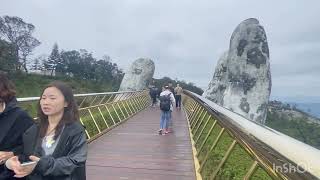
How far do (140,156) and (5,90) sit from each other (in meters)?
5.19

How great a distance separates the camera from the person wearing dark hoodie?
3.19 meters

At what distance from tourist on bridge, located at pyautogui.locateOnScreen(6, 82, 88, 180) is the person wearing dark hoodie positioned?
0.51ft

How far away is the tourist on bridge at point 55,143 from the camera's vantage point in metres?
2.76

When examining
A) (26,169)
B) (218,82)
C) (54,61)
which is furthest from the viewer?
(54,61)

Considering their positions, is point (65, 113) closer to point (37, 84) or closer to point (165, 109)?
point (165, 109)

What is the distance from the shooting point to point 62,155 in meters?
2.90

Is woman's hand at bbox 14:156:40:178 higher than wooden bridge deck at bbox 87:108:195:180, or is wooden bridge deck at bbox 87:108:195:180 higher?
woman's hand at bbox 14:156:40:178

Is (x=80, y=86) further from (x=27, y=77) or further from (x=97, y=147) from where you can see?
(x=97, y=147)

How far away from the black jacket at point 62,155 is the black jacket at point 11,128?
188 millimetres

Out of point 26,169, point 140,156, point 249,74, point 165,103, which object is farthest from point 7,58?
point 26,169

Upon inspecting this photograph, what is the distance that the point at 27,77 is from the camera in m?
48.6

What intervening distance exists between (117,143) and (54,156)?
695 cm

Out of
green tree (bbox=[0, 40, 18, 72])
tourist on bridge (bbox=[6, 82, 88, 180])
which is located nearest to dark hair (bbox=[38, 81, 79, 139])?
tourist on bridge (bbox=[6, 82, 88, 180])

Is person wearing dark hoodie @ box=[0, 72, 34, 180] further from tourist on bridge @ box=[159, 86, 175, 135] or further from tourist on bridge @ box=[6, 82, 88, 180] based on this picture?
tourist on bridge @ box=[159, 86, 175, 135]
